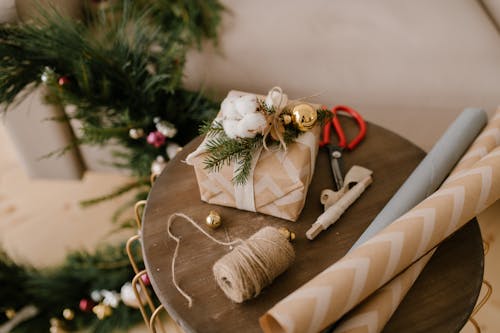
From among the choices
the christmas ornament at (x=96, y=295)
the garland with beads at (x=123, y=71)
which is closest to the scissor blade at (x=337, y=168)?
the garland with beads at (x=123, y=71)

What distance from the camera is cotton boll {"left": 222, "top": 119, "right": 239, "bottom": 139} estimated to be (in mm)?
666

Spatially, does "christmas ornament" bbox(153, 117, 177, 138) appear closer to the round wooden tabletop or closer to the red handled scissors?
the round wooden tabletop

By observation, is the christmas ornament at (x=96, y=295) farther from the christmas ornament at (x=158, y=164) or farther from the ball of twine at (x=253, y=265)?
the ball of twine at (x=253, y=265)

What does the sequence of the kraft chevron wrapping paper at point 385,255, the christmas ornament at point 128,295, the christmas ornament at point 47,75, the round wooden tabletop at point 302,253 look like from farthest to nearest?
the christmas ornament at point 128,295 → the christmas ornament at point 47,75 → the round wooden tabletop at point 302,253 → the kraft chevron wrapping paper at point 385,255

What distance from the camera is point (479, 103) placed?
114cm

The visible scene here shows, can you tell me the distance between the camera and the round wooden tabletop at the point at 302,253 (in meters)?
0.63

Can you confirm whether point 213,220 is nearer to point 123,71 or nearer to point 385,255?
point 385,255

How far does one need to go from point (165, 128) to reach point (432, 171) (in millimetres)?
664

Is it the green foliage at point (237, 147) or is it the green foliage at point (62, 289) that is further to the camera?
the green foliage at point (62, 289)

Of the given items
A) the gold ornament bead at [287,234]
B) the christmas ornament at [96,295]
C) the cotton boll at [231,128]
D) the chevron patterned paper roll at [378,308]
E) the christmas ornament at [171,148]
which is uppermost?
→ the cotton boll at [231,128]

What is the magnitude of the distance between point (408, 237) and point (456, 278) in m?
0.15

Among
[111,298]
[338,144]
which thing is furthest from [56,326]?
[338,144]

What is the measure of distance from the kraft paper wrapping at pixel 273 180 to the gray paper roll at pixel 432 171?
13 cm

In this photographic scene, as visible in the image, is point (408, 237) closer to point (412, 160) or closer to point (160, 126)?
point (412, 160)
